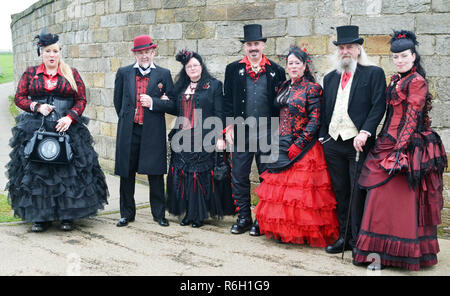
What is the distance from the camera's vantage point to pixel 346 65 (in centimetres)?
415

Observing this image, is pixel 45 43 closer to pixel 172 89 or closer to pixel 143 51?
pixel 143 51

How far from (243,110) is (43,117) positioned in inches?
76.9

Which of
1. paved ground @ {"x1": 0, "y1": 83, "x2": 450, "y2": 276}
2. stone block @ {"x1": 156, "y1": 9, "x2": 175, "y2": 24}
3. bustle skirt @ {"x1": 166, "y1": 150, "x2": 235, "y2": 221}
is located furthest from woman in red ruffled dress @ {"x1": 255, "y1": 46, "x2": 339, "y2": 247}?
stone block @ {"x1": 156, "y1": 9, "x2": 175, "y2": 24}

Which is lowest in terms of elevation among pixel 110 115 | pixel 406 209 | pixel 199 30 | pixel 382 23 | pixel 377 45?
pixel 406 209

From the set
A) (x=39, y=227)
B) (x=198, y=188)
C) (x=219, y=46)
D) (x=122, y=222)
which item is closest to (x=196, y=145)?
(x=198, y=188)

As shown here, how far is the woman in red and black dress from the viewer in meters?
4.79

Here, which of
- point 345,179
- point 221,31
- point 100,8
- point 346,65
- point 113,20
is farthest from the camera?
point 100,8

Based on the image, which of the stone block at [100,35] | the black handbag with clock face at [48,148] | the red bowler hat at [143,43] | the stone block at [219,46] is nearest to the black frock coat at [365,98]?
the red bowler hat at [143,43]

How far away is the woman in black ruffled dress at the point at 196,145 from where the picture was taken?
4977 millimetres

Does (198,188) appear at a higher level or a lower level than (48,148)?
lower

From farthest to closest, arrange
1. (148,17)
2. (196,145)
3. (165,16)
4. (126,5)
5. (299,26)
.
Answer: (126,5), (148,17), (165,16), (299,26), (196,145)

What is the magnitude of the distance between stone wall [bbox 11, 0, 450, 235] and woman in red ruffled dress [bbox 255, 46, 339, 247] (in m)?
1.24

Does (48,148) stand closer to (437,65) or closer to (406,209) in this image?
(406,209)

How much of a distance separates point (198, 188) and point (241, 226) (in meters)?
0.59
